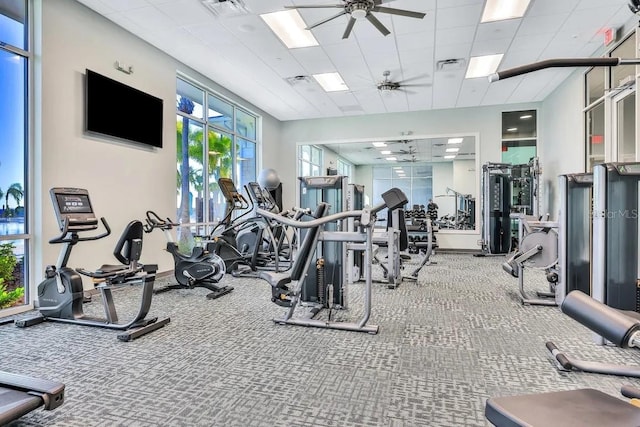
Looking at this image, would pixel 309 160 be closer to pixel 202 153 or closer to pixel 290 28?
pixel 202 153

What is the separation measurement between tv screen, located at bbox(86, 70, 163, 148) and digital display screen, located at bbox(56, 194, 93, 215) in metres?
1.56

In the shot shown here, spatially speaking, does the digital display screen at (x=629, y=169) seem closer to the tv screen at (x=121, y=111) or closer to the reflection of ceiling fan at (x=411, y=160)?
the tv screen at (x=121, y=111)

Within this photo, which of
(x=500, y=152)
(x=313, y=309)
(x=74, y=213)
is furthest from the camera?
(x=500, y=152)

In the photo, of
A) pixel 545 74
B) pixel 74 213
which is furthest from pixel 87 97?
pixel 545 74

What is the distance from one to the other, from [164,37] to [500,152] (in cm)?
776

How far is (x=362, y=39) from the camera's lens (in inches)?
217

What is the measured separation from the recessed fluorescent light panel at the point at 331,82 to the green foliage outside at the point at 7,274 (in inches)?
213

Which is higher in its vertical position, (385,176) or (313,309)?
(385,176)

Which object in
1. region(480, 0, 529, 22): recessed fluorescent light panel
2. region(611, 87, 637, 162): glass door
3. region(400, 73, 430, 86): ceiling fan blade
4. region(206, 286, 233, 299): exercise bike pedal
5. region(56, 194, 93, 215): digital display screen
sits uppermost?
region(400, 73, 430, 86): ceiling fan blade

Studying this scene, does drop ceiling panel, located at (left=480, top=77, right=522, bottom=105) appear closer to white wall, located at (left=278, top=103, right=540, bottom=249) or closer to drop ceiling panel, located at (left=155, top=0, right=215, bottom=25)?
white wall, located at (left=278, top=103, right=540, bottom=249)

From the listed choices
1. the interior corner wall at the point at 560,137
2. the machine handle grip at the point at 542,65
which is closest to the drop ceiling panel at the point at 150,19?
the machine handle grip at the point at 542,65

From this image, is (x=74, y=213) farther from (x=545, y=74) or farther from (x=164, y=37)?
(x=545, y=74)

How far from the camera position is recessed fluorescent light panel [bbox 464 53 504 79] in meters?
6.20

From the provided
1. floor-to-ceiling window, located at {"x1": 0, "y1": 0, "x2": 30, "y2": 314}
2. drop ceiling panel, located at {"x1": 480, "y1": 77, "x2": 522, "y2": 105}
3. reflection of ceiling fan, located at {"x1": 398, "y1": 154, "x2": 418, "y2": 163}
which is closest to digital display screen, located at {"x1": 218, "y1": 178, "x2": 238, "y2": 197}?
floor-to-ceiling window, located at {"x1": 0, "y1": 0, "x2": 30, "y2": 314}
